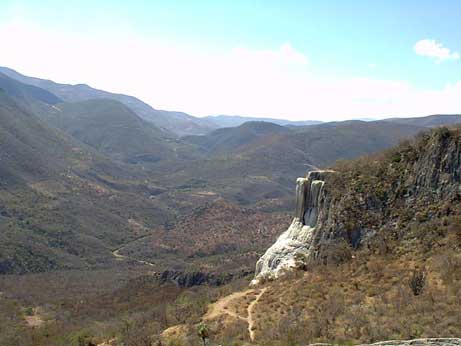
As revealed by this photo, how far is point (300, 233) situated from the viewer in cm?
3962

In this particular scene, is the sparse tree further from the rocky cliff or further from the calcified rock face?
the calcified rock face

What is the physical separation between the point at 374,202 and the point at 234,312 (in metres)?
12.8

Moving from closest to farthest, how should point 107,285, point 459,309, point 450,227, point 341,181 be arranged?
1. point 459,309
2. point 450,227
3. point 341,181
4. point 107,285

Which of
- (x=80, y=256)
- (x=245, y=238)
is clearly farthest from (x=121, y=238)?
(x=245, y=238)

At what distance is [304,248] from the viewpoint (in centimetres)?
3809

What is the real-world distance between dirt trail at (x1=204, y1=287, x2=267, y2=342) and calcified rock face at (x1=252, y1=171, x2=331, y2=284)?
11.1 ft

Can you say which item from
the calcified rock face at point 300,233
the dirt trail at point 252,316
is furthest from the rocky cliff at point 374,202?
the dirt trail at point 252,316

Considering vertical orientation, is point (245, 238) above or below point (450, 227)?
below

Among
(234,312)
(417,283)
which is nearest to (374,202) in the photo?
(417,283)

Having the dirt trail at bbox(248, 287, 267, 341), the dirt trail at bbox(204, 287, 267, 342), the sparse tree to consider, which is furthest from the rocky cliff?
the sparse tree

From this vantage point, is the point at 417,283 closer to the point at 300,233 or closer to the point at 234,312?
the point at 234,312

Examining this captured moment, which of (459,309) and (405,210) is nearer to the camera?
(459,309)

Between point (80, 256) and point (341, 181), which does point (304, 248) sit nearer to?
point (341, 181)

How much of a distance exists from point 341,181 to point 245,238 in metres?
91.7
